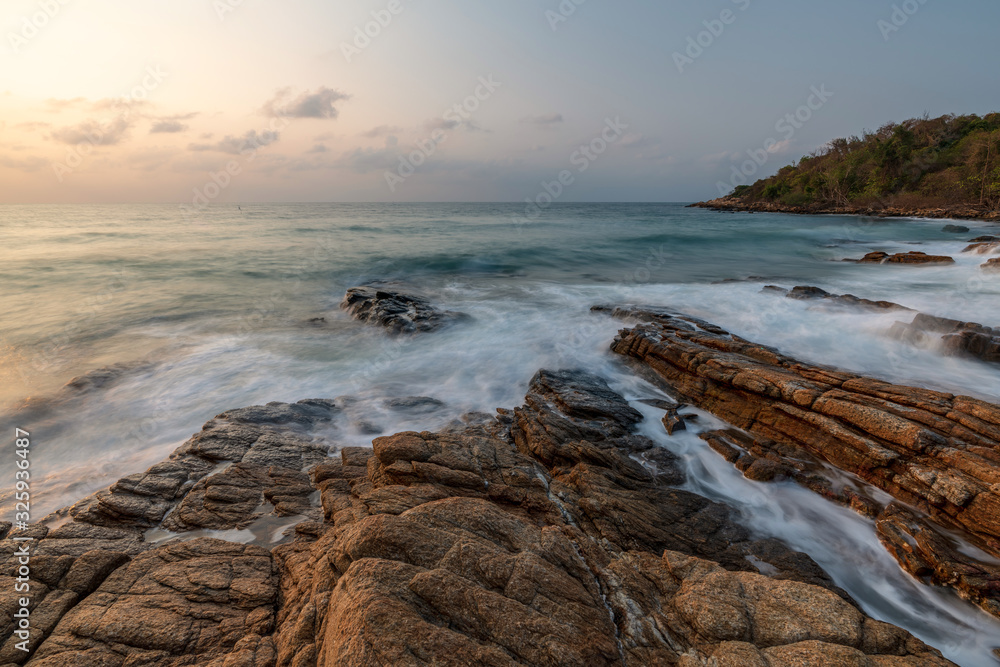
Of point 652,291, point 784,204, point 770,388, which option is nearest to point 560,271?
point 652,291

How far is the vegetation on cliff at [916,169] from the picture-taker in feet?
187

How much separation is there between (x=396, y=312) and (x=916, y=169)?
9608 cm

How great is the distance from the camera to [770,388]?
28.3 ft

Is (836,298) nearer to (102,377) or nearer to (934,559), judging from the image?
(934,559)

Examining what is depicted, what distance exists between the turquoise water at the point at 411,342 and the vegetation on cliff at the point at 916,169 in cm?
4349

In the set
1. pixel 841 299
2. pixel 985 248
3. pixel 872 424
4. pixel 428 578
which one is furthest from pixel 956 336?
pixel 985 248

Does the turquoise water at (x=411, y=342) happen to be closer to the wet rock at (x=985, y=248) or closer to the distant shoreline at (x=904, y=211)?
the wet rock at (x=985, y=248)

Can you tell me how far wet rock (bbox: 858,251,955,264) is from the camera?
78.4ft

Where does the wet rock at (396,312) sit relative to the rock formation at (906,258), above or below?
below

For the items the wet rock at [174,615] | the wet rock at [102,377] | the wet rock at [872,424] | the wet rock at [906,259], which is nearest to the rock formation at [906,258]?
the wet rock at [906,259]

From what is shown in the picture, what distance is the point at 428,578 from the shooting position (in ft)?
12.2

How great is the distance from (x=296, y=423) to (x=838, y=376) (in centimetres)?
1176

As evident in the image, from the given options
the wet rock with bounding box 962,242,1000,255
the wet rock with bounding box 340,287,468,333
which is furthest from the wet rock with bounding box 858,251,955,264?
the wet rock with bounding box 340,287,468,333

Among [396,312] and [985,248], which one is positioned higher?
[985,248]
